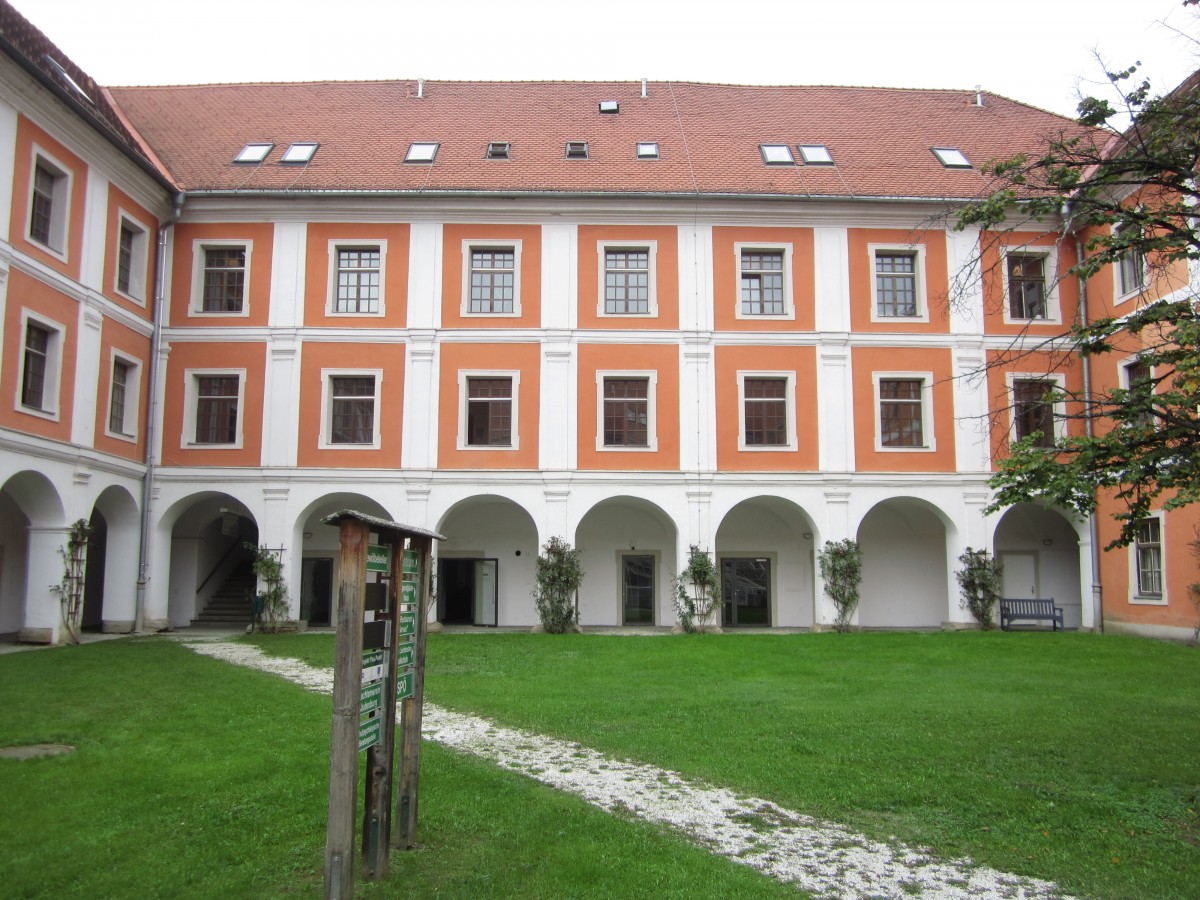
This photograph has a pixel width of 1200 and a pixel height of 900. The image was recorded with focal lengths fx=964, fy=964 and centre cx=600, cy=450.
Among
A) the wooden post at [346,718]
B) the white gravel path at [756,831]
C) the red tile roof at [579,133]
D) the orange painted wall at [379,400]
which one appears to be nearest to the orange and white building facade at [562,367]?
the orange painted wall at [379,400]

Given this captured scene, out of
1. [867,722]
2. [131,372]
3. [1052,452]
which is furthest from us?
[131,372]

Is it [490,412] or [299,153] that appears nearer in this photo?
[490,412]

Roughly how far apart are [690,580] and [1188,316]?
603 inches

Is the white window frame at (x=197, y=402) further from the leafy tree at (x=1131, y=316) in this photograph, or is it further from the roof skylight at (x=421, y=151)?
the leafy tree at (x=1131, y=316)

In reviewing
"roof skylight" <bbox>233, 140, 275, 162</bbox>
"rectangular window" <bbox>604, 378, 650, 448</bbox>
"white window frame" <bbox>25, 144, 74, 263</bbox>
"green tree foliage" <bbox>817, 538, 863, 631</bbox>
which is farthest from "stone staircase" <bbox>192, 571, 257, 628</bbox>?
"green tree foliage" <bbox>817, 538, 863, 631</bbox>

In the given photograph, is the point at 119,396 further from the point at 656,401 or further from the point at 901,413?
the point at 901,413

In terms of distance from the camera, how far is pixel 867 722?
33.2ft

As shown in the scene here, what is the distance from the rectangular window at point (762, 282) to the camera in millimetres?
22406

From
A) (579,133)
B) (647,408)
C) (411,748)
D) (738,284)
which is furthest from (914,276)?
(411,748)

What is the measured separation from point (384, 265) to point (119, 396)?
20.8 ft

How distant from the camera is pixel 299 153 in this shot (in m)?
23.6

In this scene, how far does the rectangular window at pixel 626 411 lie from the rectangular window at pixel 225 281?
8715mm

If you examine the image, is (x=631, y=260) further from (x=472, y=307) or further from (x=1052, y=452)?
(x=1052, y=452)

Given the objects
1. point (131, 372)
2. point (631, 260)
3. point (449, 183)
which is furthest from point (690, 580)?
point (131, 372)
